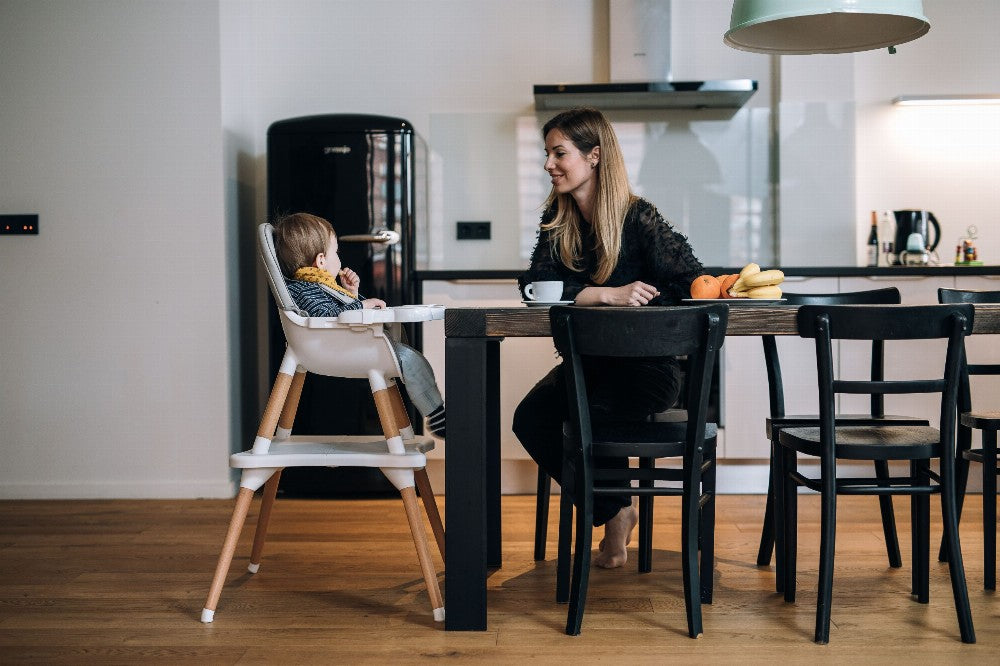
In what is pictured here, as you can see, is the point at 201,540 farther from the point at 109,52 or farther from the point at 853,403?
the point at 853,403

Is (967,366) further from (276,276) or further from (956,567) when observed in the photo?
(276,276)

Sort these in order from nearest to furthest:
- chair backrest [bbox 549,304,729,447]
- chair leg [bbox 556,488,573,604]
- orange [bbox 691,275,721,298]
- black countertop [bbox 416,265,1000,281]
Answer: chair backrest [bbox 549,304,729,447] < chair leg [bbox 556,488,573,604] < orange [bbox 691,275,721,298] < black countertop [bbox 416,265,1000,281]

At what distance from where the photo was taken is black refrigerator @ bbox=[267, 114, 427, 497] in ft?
12.5

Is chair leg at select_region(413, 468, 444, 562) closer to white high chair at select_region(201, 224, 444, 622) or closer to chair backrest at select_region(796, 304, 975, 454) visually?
white high chair at select_region(201, 224, 444, 622)

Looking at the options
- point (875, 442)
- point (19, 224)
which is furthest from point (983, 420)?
point (19, 224)

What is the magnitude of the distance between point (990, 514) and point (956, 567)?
415 mm

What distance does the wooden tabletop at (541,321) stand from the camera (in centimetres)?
206

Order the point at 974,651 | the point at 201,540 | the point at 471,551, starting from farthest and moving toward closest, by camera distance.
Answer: the point at 201,540, the point at 471,551, the point at 974,651

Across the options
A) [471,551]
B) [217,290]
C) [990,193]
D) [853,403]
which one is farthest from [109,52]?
[990,193]

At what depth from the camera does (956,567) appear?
2043 millimetres

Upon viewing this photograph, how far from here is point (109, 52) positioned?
3.74m

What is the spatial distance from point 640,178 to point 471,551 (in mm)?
2653

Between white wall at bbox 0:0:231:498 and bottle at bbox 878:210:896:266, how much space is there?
9.36 ft

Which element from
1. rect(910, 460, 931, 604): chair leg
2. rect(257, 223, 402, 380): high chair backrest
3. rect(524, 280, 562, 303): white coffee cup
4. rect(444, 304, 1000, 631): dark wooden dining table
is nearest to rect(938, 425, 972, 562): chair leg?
rect(910, 460, 931, 604): chair leg
